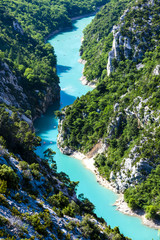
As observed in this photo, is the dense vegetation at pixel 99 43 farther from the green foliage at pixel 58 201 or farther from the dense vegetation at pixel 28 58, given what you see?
the green foliage at pixel 58 201

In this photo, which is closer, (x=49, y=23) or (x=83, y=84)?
(x=83, y=84)

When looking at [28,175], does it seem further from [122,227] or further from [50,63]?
[50,63]

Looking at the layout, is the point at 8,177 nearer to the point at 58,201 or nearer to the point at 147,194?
the point at 58,201

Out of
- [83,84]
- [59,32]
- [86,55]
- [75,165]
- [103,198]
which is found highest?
[59,32]

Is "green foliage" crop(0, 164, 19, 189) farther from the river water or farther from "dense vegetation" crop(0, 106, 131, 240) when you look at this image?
the river water

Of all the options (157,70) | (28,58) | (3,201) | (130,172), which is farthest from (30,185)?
(28,58)

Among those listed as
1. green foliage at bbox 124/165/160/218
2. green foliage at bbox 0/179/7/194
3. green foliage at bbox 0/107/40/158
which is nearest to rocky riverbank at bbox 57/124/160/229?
green foliage at bbox 124/165/160/218

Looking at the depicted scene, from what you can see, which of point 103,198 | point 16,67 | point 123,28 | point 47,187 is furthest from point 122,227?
point 16,67
